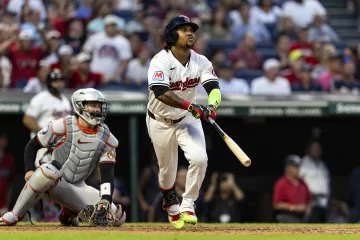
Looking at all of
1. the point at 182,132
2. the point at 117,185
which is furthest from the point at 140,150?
the point at 182,132

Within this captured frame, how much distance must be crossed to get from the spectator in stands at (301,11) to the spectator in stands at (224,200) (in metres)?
3.77

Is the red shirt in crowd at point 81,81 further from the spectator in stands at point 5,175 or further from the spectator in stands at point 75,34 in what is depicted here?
the spectator in stands at point 5,175

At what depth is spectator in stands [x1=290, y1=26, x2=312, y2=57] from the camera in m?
14.9

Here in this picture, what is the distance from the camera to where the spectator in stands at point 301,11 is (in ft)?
52.3

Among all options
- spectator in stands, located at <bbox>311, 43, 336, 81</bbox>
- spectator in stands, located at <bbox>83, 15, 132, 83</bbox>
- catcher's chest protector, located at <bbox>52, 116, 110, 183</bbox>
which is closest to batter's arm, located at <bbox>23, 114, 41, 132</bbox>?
catcher's chest protector, located at <bbox>52, 116, 110, 183</bbox>

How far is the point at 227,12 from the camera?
15352 millimetres

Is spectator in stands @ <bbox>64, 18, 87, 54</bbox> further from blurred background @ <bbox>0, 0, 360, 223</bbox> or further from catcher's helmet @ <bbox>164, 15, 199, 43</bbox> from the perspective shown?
catcher's helmet @ <bbox>164, 15, 199, 43</bbox>

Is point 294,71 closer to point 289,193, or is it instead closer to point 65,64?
point 289,193

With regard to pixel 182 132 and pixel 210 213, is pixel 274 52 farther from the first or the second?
pixel 182 132

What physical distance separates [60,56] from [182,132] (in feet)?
15.4

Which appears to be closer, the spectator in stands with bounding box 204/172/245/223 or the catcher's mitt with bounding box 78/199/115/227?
the catcher's mitt with bounding box 78/199/115/227

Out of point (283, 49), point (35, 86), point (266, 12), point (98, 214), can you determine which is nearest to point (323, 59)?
point (283, 49)

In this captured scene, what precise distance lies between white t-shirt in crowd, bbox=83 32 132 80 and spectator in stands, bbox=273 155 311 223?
107 inches

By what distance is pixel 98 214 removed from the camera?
825cm
